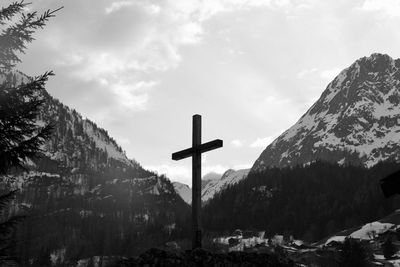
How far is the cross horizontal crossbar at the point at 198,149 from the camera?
50.3 ft

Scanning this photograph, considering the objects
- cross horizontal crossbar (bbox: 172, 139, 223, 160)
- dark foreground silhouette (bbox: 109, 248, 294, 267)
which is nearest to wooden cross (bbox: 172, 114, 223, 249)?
cross horizontal crossbar (bbox: 172, 139, 223, 160)

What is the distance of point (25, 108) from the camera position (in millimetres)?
12141

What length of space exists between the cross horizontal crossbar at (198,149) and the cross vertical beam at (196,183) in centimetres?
10

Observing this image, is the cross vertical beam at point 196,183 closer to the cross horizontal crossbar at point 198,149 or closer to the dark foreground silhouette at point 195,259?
the cross horizontal crossbar at point 198,149

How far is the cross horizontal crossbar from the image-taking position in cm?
1533

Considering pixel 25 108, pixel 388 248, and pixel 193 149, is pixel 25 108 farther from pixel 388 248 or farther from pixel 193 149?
pixel 388 248

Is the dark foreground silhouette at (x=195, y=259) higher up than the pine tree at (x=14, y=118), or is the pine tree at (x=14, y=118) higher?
the pine tree at (x=14, y=118)

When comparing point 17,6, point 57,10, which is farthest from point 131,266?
point 17,6

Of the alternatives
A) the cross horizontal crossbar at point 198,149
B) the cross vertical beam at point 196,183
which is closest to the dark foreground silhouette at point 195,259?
the cross vertical beam at point 196,183

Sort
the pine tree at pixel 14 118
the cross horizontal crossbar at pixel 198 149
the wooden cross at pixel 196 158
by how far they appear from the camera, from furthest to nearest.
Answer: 1. the cross horizontal crossbar at pixel 198 149
2. the wooden cross at pixel 196 158
3. the pine tree at pixel 14 118

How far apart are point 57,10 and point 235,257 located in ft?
23.0

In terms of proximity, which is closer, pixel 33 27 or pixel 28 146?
pixel 28 146

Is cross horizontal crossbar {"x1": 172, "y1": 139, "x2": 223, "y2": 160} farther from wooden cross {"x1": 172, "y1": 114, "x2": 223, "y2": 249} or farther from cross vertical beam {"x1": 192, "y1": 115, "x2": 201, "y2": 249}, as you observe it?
cross vertical beam {"x1": 192, "y1": 115, "x2": 201, "y2": 249}

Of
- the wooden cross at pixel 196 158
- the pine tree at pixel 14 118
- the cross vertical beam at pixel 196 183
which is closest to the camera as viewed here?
the pine tree at pixel 14 118
